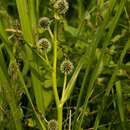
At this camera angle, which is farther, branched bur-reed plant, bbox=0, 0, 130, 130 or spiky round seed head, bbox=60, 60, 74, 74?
spiky round seed head, bbox=60, 60, 74, 74

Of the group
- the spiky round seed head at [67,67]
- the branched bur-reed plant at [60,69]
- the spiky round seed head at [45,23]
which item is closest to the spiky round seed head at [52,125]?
the branched bur-reed plant at [60,69]

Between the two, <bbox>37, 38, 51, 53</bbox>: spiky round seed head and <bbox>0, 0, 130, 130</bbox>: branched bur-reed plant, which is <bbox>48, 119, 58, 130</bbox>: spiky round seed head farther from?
<bbox>37, 38, 51, 53</bbox>: spiky round seed head

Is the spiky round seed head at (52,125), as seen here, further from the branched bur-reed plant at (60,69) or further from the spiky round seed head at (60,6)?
the spiky round seed head at (60,6)

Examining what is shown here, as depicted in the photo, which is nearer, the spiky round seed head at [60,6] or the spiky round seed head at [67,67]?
the spiky round seed head at [60,6]

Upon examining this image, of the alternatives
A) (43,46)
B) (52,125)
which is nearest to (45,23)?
(43,46)

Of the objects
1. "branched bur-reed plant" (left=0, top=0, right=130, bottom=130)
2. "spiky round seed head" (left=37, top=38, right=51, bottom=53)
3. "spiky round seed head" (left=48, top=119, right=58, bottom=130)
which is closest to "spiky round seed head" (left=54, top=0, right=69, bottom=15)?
"branched bur-reed plant" (left=0, top=0, right=130, bottom=130)

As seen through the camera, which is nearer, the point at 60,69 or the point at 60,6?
the point at 60,6

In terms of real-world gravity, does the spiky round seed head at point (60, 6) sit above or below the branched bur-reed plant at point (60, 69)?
above

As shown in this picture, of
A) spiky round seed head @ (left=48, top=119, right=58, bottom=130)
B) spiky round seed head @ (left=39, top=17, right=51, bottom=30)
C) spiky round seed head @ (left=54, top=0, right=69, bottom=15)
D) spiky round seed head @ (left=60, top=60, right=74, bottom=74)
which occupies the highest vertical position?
spiky round seed head @ (left=54, top=0, right=69, bottom=15)

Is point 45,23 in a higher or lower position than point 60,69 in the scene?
higher

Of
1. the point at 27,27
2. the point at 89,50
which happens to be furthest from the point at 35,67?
the point at 89,50

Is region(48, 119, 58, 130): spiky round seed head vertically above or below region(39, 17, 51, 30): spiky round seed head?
below

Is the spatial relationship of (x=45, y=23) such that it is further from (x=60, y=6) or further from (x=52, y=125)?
(x=52, y=125)
